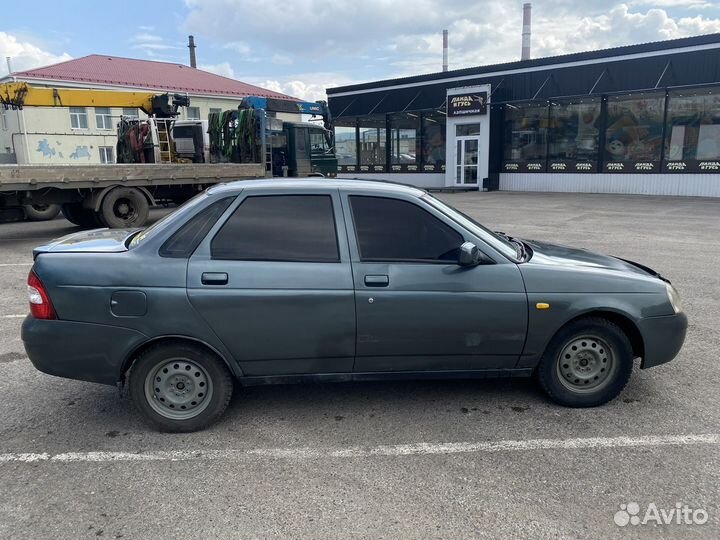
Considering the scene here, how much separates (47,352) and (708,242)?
1151cm

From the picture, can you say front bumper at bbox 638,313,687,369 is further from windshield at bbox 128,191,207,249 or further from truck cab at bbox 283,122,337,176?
truck cab at bbox 283,122,337,176

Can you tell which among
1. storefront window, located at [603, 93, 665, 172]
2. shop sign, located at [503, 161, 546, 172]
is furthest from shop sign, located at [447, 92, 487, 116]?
storefront window, located at [603, 93, 665, 172]

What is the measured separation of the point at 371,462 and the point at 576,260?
7.06ft

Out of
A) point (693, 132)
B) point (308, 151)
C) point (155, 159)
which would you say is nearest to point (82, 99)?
point (155, 159)

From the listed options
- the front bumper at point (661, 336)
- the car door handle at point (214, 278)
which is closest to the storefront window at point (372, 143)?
the front bumper at point (661, 336)

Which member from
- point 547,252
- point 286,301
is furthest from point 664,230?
point 286,301

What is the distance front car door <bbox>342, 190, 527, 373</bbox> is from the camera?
11.9ft

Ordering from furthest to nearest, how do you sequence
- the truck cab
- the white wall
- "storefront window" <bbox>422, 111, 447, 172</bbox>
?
1. "storefront window" <bbox>422, 111, 447, 172</bbox>
2. the white wall
3. the truck cab

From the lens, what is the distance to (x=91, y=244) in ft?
13.0

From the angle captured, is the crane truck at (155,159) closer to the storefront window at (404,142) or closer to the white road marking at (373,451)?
the white road marking at (373,451)

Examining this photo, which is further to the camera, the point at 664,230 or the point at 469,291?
the point at 664,230

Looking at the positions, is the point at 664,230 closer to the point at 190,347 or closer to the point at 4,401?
the point at 190,347

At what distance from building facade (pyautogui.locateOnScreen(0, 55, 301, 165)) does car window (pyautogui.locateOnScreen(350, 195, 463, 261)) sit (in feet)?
90.5

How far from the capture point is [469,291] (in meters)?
3.67
